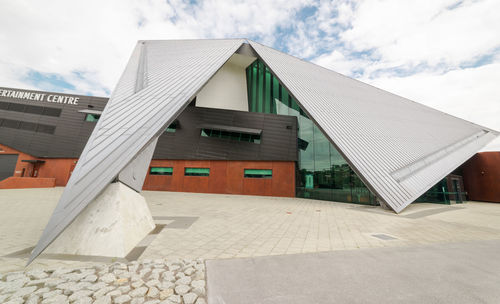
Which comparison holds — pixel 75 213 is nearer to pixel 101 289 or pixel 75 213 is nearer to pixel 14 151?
pixel 101 289

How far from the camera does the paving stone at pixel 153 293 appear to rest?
7.22 ft

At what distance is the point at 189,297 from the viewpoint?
2.14 metres

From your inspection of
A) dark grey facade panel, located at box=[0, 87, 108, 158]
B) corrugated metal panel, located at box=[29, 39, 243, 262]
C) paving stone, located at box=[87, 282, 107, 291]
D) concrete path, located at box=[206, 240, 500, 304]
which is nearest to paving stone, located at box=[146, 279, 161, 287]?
paving stone, located at box=[87, 282, 107, 291]

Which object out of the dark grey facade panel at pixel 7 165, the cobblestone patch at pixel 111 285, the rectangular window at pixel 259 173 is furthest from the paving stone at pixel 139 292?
the dark grey facade panel at pixel 7 165

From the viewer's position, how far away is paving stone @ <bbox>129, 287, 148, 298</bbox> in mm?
2208

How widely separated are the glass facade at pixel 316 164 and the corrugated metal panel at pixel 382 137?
255cm

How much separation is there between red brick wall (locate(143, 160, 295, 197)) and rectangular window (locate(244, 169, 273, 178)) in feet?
0.89

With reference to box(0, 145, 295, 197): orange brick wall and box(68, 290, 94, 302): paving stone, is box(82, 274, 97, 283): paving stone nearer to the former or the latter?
box(68, 290, 94, 302): paving stone

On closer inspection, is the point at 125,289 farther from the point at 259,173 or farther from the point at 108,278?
the point at 259,173

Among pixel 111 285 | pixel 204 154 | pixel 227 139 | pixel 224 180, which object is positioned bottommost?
pixel 111 285

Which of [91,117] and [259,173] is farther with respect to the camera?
[91,117]

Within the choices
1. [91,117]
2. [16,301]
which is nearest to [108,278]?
[16,301]

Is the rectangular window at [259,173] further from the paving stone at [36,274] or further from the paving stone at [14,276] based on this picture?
the paving stone at [14,276]

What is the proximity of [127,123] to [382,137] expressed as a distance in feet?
44.4
